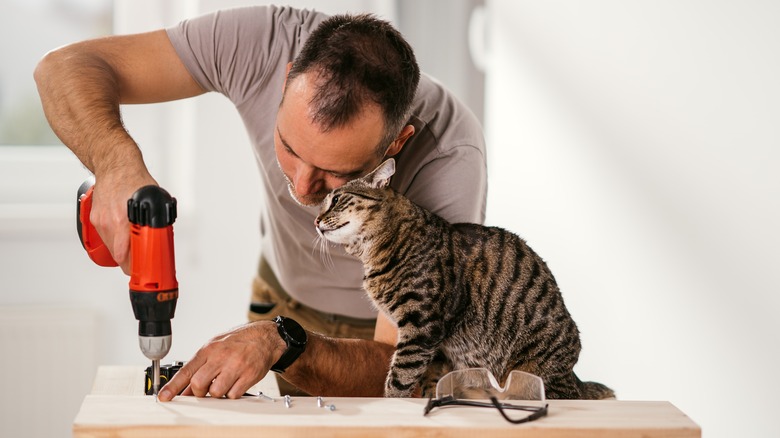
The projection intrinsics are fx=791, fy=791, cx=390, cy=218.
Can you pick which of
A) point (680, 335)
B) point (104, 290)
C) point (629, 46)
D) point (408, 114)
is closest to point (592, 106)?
point (629, 46)

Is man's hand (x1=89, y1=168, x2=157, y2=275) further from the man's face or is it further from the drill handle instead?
the man's face

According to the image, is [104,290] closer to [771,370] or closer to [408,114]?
[408,114]

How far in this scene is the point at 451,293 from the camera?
126 cm

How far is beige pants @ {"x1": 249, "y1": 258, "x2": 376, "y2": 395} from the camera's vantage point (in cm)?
188

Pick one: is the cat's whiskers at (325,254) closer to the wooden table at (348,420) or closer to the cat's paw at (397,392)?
the cat's paw at (397,392)

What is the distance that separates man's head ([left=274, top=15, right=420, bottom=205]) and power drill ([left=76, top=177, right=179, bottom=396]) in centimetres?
29

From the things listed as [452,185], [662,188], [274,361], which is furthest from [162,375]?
[662,188]

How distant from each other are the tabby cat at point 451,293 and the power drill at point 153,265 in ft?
1.18

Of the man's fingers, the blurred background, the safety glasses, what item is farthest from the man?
the blurred background

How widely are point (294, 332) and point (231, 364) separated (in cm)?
19

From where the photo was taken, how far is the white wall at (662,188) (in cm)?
128

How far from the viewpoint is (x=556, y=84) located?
206 cm

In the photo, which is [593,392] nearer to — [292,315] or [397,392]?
[397,392]

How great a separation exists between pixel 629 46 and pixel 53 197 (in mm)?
1987
